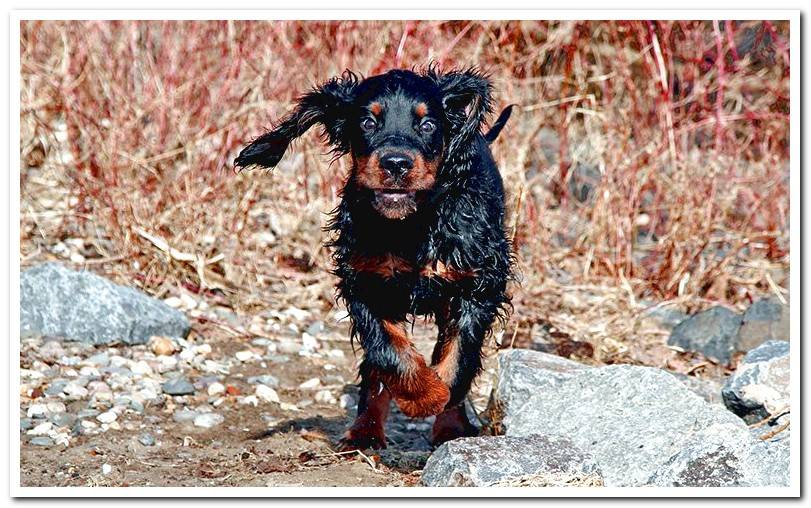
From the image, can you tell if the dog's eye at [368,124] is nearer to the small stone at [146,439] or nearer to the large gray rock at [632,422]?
the large gray rock at [632,422]

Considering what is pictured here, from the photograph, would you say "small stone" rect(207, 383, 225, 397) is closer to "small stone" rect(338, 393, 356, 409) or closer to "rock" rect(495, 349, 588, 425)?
"small stone" rect(338, 393, 356, 409)

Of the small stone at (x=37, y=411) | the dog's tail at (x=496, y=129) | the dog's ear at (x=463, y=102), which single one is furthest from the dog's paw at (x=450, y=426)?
the small stone at (x=37, y=411)

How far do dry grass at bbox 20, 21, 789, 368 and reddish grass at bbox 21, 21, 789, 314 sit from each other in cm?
2

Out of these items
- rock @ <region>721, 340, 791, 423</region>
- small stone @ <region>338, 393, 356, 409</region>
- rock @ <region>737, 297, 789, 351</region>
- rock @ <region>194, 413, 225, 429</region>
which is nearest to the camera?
rock @ <region>721, 340, 791, 423</region>

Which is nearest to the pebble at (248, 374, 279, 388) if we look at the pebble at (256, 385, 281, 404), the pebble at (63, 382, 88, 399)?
the pebble at (256, 385, 281, 404)

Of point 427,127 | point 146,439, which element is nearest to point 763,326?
point 427,127

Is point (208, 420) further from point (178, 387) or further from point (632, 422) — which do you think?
point (632, 422)

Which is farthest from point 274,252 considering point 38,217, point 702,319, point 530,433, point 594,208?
point 530,433

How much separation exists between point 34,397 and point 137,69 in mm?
3518

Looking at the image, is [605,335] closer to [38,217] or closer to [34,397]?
[34,397]

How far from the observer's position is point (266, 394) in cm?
581

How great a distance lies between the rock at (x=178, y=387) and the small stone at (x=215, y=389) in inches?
3.6

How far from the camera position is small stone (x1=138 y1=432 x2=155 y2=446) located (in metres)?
5.10

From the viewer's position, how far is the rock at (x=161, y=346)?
6277mm
